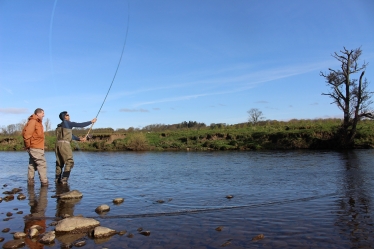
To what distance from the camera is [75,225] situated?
18.9 feet

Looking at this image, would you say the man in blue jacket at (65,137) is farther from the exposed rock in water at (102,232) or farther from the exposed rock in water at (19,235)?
the exposed rock in water at (102,232)

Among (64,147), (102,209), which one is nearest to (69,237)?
(102,209)

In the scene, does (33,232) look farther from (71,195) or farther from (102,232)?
(71,195)

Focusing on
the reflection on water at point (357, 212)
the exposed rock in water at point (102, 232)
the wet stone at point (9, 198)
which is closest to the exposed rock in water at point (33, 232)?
the exposed rock in water at point (102, 232)

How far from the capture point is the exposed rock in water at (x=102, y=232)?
5438 mm

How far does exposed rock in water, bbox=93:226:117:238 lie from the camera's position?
5.44 metres

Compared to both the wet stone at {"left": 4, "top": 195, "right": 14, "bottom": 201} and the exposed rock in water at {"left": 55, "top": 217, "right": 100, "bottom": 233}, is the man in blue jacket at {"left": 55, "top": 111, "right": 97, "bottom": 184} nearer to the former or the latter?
the wet stone at {"left": 4, "top": 195, "right": 14, "bottom": 201}

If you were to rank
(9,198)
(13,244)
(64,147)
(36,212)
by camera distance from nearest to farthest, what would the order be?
(13,244) → (36,212) → (9,198) → (64,147)

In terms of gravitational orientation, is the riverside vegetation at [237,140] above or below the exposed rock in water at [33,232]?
above

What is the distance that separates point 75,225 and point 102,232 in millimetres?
598

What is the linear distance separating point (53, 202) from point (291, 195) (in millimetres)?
5981

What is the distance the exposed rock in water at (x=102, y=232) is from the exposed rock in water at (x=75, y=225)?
362 mm

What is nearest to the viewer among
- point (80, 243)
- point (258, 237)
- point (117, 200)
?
point (80, 243)

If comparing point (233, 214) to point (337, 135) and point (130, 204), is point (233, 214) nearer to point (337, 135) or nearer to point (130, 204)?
point (130, 204)
